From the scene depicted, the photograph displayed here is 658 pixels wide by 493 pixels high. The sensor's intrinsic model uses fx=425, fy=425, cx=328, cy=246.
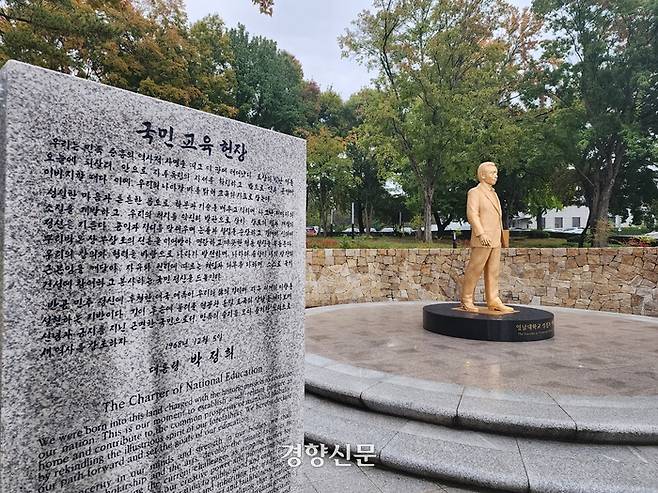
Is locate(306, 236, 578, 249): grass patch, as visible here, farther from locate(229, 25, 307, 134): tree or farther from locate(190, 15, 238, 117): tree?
locate(229, 25, 307, 134): tree

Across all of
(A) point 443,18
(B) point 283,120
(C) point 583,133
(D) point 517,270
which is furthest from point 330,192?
(D) point 517,270

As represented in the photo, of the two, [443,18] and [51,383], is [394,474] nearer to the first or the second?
[51,383]

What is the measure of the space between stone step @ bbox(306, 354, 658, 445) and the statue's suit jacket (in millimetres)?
3398

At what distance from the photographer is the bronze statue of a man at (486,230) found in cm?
695

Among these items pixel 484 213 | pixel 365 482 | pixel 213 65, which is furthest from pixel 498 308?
pixel 213 65

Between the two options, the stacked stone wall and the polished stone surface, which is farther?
the stacked stone wall

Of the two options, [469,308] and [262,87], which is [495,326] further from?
[262,87]

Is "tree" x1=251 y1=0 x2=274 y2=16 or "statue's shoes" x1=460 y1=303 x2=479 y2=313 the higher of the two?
"tree" x1=251 y1=0 x2=274 y2=16

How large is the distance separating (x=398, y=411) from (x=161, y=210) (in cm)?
278

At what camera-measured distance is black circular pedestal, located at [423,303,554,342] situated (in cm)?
652

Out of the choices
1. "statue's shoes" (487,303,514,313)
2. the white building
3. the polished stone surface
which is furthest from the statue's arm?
the white building

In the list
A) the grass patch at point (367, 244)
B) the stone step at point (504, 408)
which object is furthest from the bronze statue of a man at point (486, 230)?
the grass patch at point (367, 244)

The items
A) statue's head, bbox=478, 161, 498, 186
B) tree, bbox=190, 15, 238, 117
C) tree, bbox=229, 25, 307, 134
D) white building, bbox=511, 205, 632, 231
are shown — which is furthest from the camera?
white building, bbox=511, 205, 632, 231

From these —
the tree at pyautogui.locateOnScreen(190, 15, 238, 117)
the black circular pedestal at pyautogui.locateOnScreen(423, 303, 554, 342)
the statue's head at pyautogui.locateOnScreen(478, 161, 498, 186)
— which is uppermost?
the tree at pyautogui.locateOnScreen(190, 15, 238, 117)
